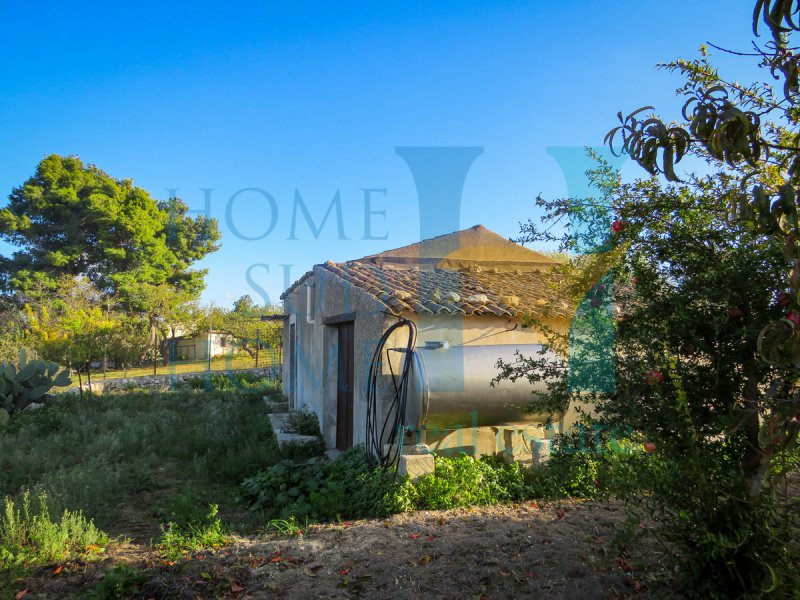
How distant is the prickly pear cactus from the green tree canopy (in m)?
17.7

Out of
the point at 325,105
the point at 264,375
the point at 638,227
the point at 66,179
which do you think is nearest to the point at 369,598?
the point at 638,227

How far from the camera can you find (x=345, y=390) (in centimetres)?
873

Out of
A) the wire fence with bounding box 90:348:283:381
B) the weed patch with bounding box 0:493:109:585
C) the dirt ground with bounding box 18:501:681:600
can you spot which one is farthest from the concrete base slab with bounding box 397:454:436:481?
the wire fence with bounding box 90:348:283:381

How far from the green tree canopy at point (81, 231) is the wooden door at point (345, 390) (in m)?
25.7

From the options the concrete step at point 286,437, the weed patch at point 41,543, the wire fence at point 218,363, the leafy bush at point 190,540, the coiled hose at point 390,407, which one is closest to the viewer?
the weed patch at point 41,543

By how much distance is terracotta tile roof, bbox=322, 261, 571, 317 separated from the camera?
21.3ft

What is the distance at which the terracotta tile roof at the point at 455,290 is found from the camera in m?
6.49

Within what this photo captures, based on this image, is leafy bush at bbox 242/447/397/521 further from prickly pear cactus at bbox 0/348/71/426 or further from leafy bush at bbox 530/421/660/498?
prickly pear cactus at bbox 0/348/71/426

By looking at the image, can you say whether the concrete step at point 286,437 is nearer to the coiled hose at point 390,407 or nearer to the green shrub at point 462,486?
the coiled hose at point 390,407

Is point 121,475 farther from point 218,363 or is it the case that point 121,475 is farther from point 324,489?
point 218,363

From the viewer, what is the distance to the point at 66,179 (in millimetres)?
29859

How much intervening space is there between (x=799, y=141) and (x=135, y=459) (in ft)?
30.1

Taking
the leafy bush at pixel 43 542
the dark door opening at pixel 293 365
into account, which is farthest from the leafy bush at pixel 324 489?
the dark door opening at pixel 293 365

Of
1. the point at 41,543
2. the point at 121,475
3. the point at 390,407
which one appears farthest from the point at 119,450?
the point at 390,407
